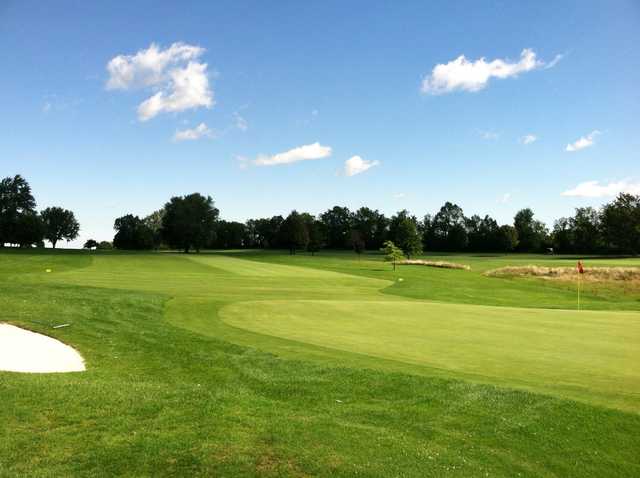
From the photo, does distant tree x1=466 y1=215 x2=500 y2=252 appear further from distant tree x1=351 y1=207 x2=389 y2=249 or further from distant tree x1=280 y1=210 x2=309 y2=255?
distant tree x1=280 y1=210 x2=309 y2=255

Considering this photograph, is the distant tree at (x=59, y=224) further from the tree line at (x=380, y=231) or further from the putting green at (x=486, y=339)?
the putting green at (x=486, y=339)

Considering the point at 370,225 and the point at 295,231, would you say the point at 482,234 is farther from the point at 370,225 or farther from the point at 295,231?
the point at 295,231

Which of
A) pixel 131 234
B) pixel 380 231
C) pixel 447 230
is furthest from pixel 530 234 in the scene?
pixel 131 234

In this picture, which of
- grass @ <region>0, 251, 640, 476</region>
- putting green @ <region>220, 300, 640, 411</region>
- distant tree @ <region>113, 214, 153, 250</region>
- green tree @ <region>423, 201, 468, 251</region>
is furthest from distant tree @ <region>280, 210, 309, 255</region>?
grass @ <region>0, 251, 640, 476</region>

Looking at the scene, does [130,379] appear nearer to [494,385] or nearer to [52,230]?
[494,385]

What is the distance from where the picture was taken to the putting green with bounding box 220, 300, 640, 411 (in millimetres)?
9797

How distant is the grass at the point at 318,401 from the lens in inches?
231

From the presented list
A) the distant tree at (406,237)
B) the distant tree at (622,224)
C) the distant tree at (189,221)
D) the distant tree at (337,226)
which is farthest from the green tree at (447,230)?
the distant tree at (189,221)

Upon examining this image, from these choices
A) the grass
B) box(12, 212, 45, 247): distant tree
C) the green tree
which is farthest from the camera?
the green tree

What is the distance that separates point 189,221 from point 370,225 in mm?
63275

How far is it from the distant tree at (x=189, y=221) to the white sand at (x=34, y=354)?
255 ft

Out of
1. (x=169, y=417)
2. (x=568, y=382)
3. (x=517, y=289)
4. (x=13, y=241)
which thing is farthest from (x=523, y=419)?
(x=13, y=241)

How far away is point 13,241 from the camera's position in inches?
3693

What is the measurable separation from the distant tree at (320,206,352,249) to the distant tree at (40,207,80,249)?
6577 cm
